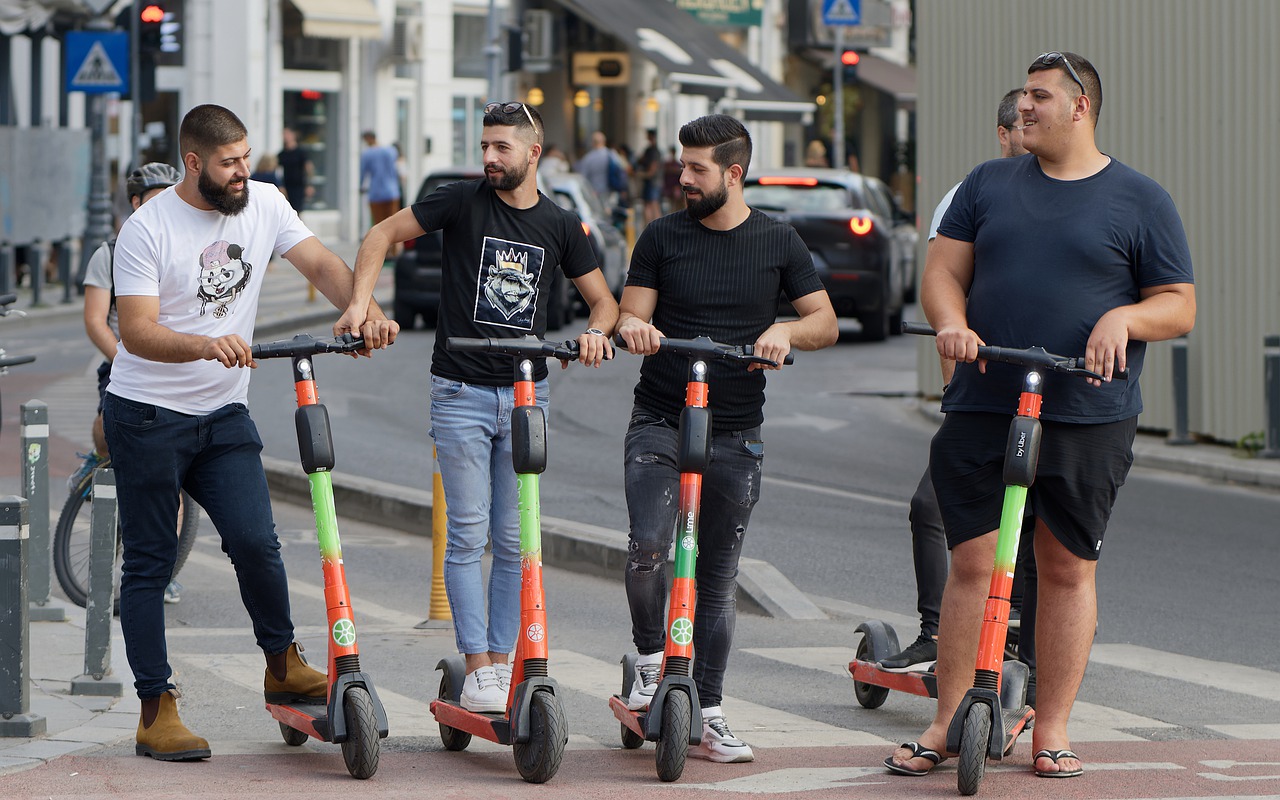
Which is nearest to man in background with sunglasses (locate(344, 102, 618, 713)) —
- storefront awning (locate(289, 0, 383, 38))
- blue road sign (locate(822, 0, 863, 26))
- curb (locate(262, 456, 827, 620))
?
curb (locate(262, 456, 827, 620))

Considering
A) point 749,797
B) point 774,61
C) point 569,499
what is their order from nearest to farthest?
point 749,797 < point 569,499 < point 774,61

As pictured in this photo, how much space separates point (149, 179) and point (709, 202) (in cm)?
295

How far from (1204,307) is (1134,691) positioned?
7.90m

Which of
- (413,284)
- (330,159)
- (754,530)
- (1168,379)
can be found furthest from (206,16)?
(754,530)

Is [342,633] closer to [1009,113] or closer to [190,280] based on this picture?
[190,280]

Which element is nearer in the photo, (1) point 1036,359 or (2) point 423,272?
(1) point 1036,359

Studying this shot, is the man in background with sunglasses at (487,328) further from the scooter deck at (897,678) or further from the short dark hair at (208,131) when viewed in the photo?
the scooter deck at (897,678)

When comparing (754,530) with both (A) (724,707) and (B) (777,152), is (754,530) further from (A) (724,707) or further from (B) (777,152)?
(B) (777,152)

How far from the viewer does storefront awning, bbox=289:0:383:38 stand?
3819 centimetres

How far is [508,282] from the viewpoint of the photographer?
6.37 m

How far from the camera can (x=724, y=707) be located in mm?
7090

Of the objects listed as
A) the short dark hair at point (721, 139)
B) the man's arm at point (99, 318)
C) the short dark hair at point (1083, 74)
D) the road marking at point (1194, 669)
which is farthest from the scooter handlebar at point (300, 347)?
the road marking at point (1194, 669)

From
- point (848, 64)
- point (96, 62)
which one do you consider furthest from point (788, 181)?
point (848, 64)

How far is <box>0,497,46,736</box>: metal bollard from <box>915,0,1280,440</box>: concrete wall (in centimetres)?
992
